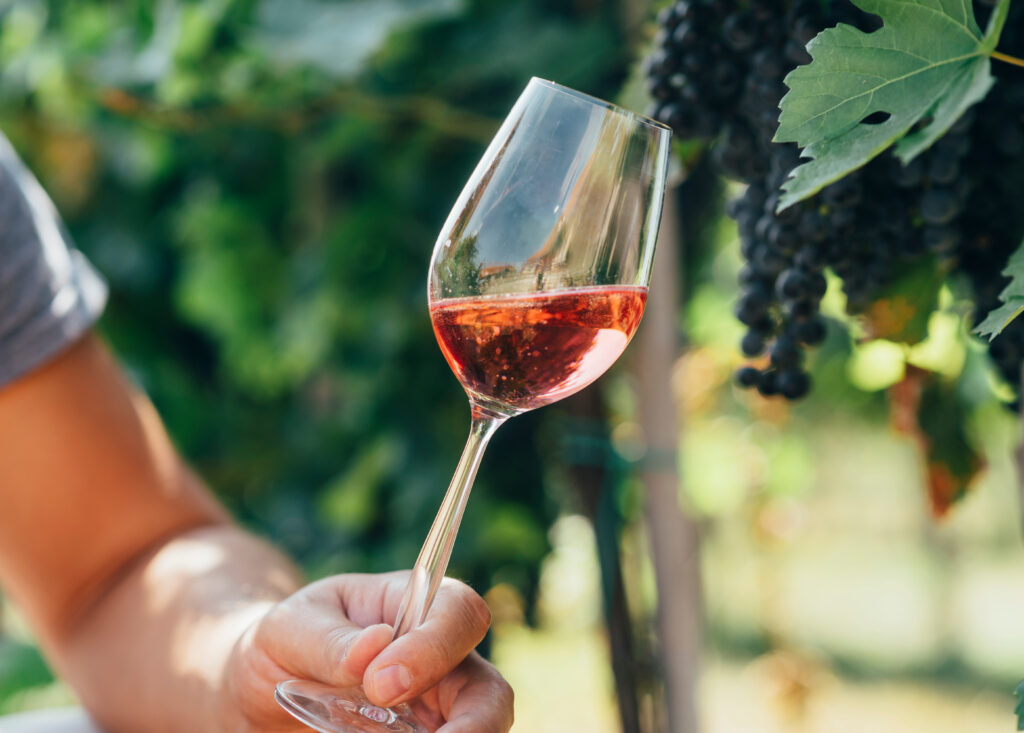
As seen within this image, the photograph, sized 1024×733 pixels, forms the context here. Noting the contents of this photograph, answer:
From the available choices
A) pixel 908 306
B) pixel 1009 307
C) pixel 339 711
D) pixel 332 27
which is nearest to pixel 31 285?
pixel 332 27

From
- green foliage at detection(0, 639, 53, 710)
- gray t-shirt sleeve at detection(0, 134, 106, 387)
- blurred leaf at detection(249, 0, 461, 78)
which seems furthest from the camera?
green foliage at detection(0, 639, 53, 710)

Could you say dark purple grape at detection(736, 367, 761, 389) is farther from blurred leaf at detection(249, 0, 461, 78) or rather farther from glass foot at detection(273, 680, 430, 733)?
blurred leaf at detection(249, 0, 461, 78)

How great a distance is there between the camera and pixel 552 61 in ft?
6.10

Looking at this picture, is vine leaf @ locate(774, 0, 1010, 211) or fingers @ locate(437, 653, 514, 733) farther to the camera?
fingers @ locate(437, 653, 514, 733)

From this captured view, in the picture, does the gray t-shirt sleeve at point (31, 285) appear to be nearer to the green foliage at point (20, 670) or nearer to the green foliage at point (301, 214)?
the green foliage at point (301, 214)

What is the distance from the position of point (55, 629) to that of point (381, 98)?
1293 mm

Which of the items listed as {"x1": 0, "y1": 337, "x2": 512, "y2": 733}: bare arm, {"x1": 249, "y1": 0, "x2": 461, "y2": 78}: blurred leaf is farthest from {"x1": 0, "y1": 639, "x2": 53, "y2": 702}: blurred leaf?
{"x1": 249, "y1": 0, "x2": 461, "y2": 78}: blurred leaf

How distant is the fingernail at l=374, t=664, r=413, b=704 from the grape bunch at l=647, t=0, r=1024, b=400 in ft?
1.33

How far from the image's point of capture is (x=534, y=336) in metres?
0.72

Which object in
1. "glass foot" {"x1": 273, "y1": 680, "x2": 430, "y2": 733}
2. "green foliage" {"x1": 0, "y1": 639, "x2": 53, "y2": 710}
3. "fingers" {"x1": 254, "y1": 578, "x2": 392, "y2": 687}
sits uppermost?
"fingers" {"x1": 254, "y1": 578, "x2": 392, "y2": 687}

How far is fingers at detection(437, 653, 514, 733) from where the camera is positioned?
2.28 feet

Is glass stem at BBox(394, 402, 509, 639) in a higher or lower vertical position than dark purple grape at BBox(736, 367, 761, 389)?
lower

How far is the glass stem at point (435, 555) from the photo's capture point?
713 millimetres

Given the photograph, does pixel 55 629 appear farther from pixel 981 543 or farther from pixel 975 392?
pixel 981 543
